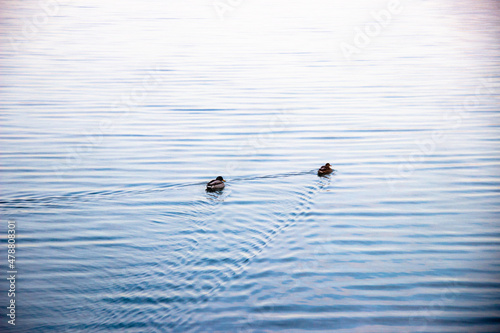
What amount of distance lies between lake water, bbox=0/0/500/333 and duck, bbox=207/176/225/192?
0.76 feet

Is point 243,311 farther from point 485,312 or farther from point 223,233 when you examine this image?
point 485,312

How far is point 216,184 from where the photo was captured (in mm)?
13680

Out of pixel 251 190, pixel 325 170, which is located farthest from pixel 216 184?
pixel 325 170

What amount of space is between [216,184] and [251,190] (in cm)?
96

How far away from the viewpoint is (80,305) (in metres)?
8.88

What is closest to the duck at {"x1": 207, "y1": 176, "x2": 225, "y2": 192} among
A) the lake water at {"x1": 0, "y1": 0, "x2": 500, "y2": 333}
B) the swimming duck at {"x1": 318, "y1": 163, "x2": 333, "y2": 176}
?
the lake water at {"x1": 0, "y1": 0, "x2": 500, "y2": 333}

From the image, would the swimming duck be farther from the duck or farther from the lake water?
the duck

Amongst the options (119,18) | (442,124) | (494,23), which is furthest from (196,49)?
(494,23)

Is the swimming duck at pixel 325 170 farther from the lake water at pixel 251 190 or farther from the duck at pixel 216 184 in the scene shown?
the duck at pixel 216 184

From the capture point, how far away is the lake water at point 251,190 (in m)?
9.12

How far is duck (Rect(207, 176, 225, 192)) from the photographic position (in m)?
13.5

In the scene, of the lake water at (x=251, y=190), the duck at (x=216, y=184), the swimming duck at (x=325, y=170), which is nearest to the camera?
the lake water at (x=251, y=190)

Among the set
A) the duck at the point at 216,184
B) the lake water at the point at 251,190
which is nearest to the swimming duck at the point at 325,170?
the lake water at the point at 251,190

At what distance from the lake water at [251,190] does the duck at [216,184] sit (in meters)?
0.23
